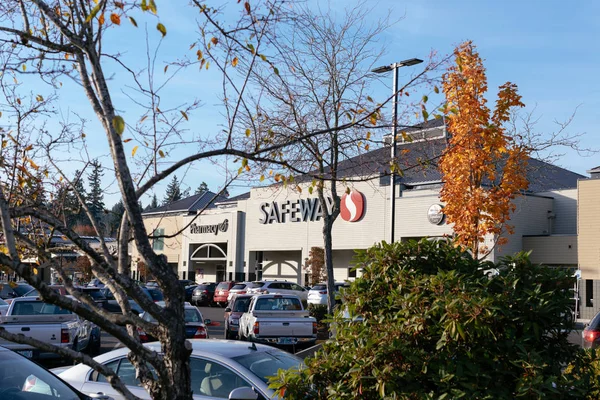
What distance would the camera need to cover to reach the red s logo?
41.1 metres

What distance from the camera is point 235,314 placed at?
69.6 ft

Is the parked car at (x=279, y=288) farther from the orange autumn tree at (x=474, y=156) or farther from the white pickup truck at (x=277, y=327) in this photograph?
the orange autumn tree at (x=474, y=156)

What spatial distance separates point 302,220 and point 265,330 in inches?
1095

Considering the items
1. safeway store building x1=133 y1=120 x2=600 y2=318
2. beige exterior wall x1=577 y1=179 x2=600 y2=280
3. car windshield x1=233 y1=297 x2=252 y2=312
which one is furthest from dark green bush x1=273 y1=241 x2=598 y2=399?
beige exterior wall x1=577 y1=179 x2=600 y2=280

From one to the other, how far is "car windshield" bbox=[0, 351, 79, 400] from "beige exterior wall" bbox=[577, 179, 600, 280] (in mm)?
29570

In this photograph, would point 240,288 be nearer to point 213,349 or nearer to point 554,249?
point 554,249

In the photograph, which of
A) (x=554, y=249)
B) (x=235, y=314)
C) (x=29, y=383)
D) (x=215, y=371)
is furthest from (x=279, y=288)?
(x=29, y=383)

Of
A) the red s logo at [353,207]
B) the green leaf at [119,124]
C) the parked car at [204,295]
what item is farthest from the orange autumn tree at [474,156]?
the parked car at [204,295]

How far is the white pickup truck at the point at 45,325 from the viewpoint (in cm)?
1471

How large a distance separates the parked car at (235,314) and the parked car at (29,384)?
47.1ft

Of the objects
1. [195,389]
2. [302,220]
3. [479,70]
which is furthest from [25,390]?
[302,220]

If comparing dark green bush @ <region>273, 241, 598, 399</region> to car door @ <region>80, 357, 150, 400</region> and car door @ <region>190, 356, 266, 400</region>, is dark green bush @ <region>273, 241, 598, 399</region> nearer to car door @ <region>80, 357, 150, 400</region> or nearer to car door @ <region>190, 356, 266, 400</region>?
car door @ <region>190, 356, 266, 400</region>

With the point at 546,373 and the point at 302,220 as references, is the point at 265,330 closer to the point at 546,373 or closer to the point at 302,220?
the point at 546,373

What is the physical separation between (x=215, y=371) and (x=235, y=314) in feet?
46.3
